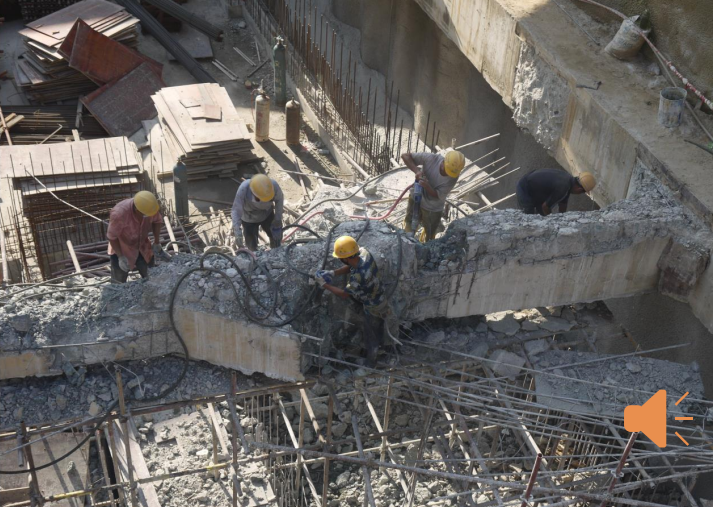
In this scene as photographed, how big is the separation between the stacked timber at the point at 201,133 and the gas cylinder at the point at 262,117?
0.57 m

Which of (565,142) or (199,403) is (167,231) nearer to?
(199,403)

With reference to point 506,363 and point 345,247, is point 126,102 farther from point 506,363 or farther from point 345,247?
point 506,363

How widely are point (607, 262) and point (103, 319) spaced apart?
558cm

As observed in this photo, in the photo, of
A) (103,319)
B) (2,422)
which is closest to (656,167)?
(103,319)

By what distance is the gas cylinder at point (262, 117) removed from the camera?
52.2ft

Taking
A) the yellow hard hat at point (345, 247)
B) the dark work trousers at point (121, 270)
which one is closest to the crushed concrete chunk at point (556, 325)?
the yellow hard hat at point (345, 247)

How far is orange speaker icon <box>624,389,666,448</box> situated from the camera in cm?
907

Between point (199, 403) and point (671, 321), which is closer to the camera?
point (199, 403)

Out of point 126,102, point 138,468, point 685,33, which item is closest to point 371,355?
point 138,468

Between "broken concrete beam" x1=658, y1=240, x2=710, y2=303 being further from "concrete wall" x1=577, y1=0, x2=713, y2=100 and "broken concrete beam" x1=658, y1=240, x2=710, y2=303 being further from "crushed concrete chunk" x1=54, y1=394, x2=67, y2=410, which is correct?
"crushed concrete chunk" x1=54, y1=394, x2=67, y2=410

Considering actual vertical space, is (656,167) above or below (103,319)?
above

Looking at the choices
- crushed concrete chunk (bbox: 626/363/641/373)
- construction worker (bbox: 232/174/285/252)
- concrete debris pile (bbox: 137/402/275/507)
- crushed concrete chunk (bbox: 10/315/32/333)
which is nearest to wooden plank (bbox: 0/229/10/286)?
concrete debris pile (bbox: 137/402/275/507)

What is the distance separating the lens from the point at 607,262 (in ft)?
32.0

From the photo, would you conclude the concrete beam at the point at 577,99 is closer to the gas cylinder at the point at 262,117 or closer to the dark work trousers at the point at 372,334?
the dark work trousers at the point at 372,334
